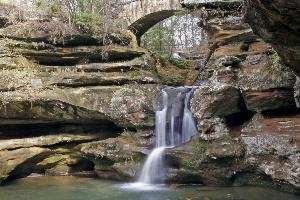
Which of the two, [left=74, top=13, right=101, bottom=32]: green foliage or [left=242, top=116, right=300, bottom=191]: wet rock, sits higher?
[left=74, top=13, right=101, bottom=32]: green foliage

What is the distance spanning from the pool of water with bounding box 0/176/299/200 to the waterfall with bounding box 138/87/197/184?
53 centimetres

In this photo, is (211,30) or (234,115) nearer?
(234,115)

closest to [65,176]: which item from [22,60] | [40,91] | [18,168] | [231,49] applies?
[18,168]

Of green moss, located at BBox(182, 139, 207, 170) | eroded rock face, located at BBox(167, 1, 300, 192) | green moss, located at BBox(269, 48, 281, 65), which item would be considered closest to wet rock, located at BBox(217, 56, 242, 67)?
eroded rock face, located at BBox(167, 1, 300, 192)

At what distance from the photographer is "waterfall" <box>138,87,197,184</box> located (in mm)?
11727

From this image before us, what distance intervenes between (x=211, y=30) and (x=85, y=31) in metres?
4.54

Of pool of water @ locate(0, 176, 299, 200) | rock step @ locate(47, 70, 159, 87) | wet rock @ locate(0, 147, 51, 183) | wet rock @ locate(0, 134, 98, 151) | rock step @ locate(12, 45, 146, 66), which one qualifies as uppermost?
rock step @ locate(12, 45, 146, 66)

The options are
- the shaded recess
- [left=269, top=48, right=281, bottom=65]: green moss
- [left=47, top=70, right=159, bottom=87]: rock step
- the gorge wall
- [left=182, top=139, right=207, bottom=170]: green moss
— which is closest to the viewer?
the gorge wall

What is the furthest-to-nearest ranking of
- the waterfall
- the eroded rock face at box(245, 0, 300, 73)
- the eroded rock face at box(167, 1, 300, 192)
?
the waterfall
the eroded rock face at box(167, 1, 300, 192)
the eroded rock face at box(245, 0, 300, 73)

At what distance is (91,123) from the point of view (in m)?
14.0

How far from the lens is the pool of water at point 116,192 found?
9.64 meters

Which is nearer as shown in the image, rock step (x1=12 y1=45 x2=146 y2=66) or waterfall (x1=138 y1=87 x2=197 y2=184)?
waterfall (x1=138 y1=87 x2=197 y2=184)

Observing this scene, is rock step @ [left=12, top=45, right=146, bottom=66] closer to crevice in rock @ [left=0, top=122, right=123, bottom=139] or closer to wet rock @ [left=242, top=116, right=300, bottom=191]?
crevice in rock @ [left=0, top=122, right=123, bottom=139]

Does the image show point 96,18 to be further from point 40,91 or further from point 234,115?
point 234,115
